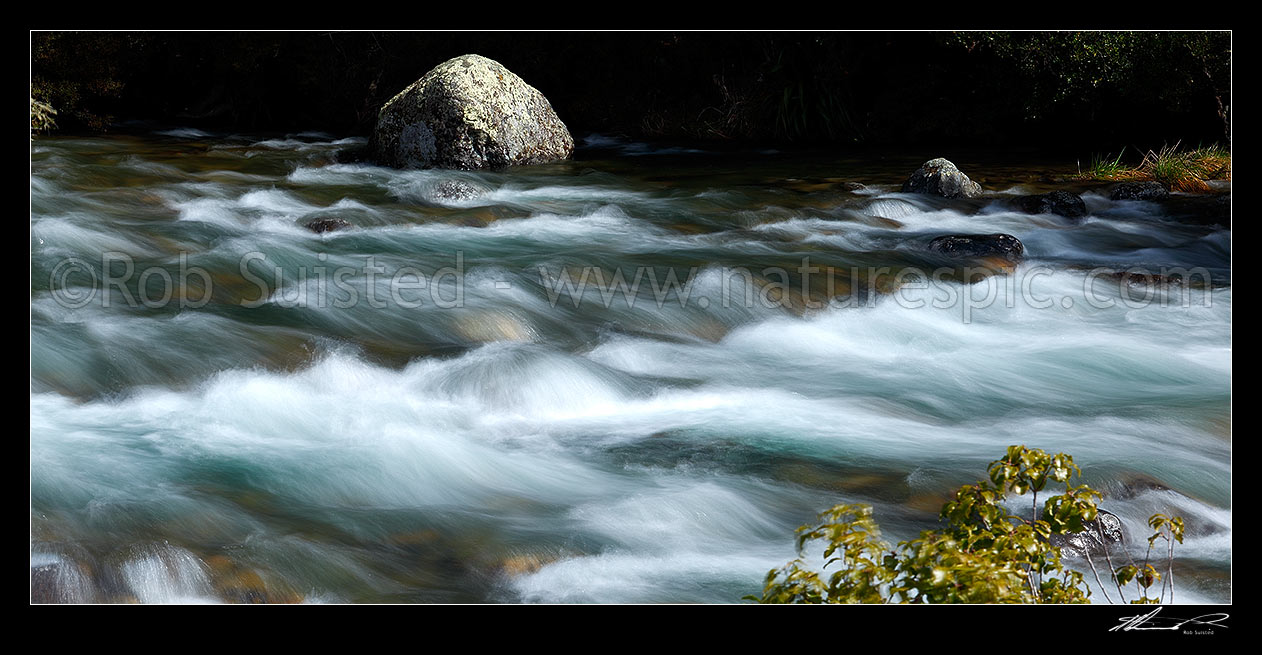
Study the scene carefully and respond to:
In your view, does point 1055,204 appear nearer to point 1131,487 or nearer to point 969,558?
point 1131,487

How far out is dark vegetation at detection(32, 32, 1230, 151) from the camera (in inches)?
508

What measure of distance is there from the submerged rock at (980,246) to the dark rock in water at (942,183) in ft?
7.05

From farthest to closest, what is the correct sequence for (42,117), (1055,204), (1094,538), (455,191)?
(42,117), (455,191), (1055,204), (1094,538)

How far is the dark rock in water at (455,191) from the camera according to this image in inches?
406

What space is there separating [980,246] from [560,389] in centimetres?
428

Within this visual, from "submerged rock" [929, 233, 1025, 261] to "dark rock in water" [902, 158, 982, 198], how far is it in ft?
7.05

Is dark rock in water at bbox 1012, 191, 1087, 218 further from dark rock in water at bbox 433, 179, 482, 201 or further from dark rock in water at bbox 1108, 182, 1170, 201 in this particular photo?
dark rock in water at bbox 433, 179, 482, 201

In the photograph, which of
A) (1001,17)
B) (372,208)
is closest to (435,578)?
(1001,17)

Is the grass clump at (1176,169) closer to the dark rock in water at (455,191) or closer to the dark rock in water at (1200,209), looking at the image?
the dark rock in water at (1200,209)

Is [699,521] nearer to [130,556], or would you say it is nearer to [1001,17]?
[130,556]

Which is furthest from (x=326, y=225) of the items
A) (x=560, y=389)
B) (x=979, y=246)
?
(x=979, y=246)

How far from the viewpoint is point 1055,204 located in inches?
390
